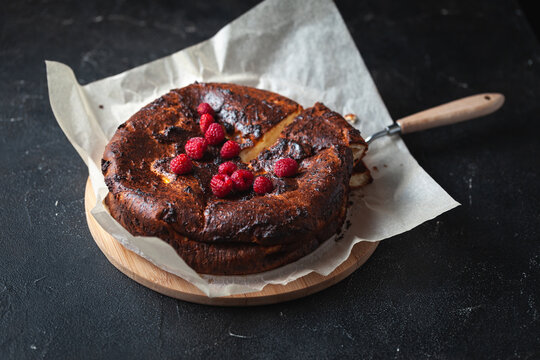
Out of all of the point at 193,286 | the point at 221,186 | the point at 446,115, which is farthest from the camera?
the point at 446,115

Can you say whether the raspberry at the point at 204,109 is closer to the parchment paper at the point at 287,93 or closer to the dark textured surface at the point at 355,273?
A: the parchment paper at the point at 287,93

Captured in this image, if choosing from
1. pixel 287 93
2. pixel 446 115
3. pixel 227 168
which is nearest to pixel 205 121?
pixel 227 168

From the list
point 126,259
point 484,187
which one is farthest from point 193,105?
point 484,187

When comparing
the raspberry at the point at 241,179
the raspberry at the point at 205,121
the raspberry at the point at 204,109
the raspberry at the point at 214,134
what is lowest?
the raspberry at the point at 241,179

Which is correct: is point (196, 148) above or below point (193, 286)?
above

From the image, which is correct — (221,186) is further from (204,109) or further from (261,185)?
(204,109)

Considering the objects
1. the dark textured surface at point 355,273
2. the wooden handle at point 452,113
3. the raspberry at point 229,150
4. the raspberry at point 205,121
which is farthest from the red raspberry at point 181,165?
the wooden handle at point 452,113

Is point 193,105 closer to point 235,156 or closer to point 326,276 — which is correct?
point 235,156

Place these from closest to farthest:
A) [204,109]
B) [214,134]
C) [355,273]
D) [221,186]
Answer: [221,186], [355,273], [214,134], [204,109]
